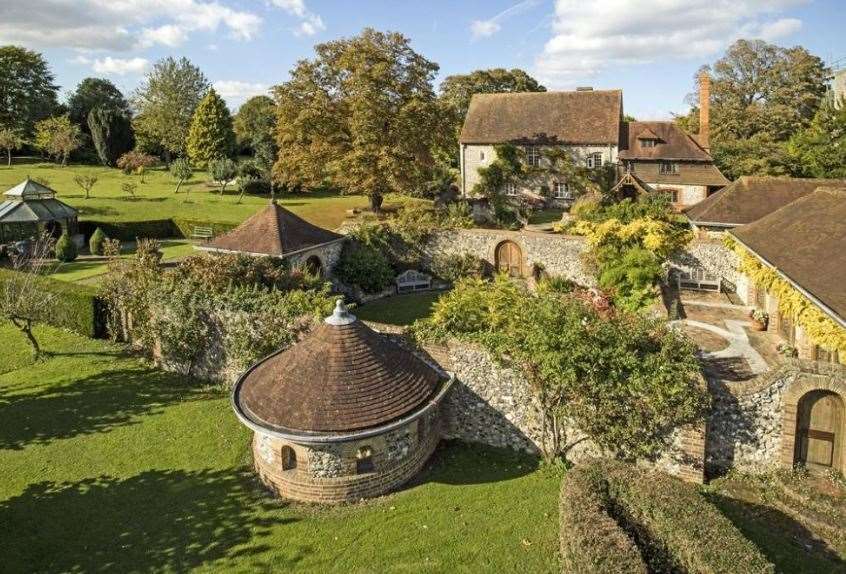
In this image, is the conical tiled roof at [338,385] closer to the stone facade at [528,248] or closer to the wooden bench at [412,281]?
the wooden bench at [412,281]

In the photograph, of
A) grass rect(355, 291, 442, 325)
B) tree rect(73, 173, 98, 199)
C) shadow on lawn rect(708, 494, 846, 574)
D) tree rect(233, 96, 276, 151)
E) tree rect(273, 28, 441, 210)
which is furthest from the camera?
tree rect(233, 96, 276, 151)

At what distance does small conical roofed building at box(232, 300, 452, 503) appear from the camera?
10.8m

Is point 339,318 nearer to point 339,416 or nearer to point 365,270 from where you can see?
point 339,416

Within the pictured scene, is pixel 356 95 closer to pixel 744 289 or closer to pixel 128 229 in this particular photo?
pixel 128 229

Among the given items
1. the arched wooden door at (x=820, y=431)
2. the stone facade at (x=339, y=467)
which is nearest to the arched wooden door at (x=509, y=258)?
the stone facade at (x=339, y=467)

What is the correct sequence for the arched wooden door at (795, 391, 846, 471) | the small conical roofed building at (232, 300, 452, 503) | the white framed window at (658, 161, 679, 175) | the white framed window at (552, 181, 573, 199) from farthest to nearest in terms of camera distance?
the white framed window at (552, 181, 573, 199) → the white framed window at (658, 161, 679, 175) → the small conical roofed building at (232, 300, 452, 503) → the arched wooden door at (795, 391, 846, 471)

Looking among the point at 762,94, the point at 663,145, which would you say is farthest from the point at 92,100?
the point at 762,94

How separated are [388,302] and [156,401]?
11.0m

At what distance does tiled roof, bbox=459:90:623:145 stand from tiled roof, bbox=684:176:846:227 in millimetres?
15101

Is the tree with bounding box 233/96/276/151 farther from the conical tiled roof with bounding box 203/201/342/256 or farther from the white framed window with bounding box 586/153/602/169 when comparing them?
the conical tiled roof with bounding box 203/201/342/256

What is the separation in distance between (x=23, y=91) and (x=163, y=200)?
3987 centimetres

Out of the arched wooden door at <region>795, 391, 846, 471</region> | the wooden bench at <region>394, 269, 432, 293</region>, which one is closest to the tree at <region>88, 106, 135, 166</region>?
the wooden bench at <region>394, 269, 432, 293</region>

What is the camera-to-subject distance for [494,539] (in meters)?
9.70

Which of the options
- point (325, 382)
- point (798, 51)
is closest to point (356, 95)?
point (325, 382)
